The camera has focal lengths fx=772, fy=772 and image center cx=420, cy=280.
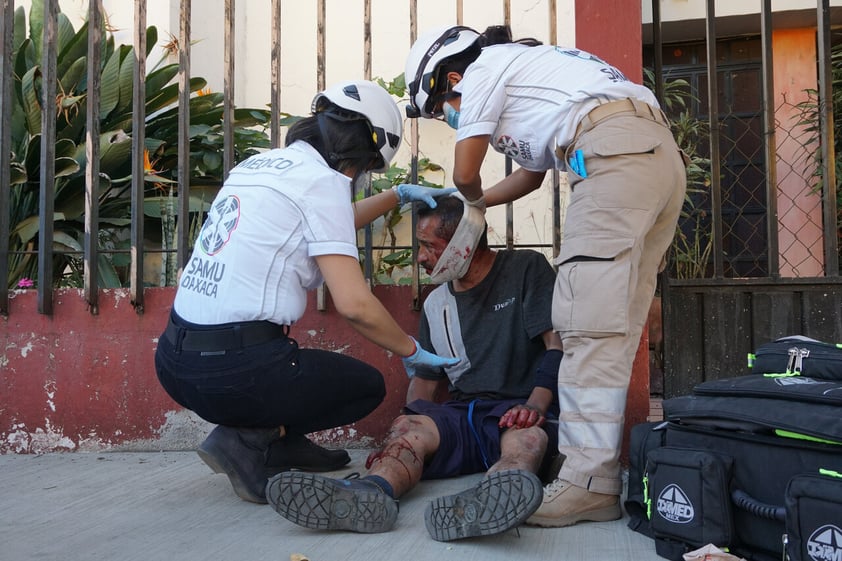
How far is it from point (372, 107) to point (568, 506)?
1329 mm

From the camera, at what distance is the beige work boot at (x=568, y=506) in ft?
6.72

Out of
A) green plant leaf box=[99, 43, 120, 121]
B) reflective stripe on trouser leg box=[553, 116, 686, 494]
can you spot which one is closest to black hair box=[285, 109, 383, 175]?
reflective stripe on trouser leg box=[553, 116, 686, 494]

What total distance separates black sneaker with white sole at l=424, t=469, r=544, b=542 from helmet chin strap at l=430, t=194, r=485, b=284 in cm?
105

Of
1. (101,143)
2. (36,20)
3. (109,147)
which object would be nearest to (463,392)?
(109,147)

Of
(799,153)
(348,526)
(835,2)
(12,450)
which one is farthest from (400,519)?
(835,2)

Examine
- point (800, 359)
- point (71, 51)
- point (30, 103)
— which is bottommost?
point (800, 359)

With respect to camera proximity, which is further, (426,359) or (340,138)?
(426,359)

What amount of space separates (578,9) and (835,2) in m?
3.27

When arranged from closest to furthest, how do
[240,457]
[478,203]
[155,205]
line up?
[240,457], [478,203], [155,205]

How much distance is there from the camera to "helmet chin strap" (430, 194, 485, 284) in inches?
109

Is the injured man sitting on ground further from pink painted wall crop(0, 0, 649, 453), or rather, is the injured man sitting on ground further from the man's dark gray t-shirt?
pink painted wall crop(0, 0, 649, 453)

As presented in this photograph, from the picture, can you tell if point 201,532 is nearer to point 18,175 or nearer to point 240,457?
point 240,457

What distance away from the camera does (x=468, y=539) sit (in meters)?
1.94

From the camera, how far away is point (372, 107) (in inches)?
96.1
